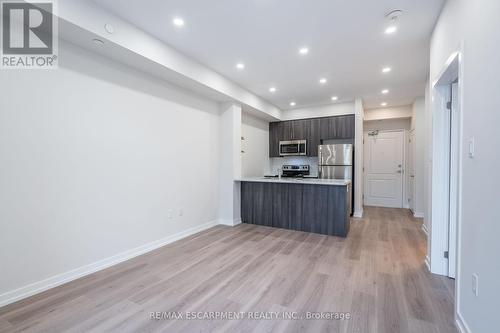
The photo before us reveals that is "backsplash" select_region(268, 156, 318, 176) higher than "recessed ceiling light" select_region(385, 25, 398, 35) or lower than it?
lower

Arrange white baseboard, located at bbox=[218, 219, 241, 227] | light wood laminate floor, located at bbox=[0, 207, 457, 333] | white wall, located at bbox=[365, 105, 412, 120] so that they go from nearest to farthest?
1. light wood laminate floor, located at bbox=[0, 207, 457, 333]
2. white baseboard, located at bbox=[218, 219, 241, 227]
3. white wall, located at bbox=[365, 105, 412, 120]

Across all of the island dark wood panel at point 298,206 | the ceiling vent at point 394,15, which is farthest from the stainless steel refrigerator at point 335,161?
the ceiling vent at point 394,15

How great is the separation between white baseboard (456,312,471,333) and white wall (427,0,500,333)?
0.07 feet

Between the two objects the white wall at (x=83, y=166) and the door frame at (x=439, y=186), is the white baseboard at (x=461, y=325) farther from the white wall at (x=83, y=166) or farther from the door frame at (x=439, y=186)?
the white wall at (x=83, y=166)

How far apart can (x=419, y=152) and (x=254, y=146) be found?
3.89 metres

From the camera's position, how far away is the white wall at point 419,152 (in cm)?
518

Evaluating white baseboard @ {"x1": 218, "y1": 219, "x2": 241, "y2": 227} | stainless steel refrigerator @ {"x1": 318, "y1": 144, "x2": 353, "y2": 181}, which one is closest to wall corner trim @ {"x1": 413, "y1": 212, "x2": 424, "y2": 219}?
stainless steel refrigerator @ {"x1": 318, "y1": 144, "x2": 353, "y2": 181}

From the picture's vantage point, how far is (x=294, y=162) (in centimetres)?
659

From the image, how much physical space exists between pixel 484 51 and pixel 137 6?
2901 mm

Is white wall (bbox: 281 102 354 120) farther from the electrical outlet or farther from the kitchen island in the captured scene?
the electrical outlet

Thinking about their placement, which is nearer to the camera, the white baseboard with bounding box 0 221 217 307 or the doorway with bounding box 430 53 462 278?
the white baseboard with bounding box 0 221 217 307

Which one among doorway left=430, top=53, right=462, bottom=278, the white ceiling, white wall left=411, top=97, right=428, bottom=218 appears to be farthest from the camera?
white wall left=411, top=97, right=428, bottom=218

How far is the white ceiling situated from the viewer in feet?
7.52

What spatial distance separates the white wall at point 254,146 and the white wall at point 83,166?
1935mm
